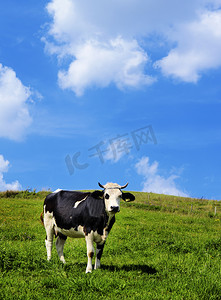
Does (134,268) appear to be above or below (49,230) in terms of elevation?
below

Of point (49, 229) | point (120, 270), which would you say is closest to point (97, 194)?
point (120, 270)

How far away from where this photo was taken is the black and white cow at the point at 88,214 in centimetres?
837

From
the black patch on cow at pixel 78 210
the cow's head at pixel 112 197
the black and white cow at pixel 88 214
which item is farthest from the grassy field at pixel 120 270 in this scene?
the cow's head at pixel 112 197

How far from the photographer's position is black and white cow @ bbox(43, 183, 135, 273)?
27.5 feet

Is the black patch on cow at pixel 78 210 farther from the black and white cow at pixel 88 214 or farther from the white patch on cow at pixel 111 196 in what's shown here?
the white patch on cow at pixel 111 196

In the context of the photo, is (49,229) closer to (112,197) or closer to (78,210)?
(78,210)

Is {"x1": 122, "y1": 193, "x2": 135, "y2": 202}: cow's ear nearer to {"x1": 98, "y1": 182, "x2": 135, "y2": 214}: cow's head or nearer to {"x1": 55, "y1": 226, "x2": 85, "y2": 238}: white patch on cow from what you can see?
{"x1": 98, "y1": 182, "x2": 135, "y2": 214}: cow's head

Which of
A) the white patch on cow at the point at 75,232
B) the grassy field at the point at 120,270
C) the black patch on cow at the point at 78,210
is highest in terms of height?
the black patch on cow at the point at 78,210

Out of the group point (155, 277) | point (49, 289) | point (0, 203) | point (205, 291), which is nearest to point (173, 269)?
point (155, 277)

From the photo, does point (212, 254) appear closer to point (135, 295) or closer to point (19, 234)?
point (135, 295)

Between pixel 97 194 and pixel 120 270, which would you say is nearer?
pixel 97 194

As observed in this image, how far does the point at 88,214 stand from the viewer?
873 cm

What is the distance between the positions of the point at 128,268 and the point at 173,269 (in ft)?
4.71

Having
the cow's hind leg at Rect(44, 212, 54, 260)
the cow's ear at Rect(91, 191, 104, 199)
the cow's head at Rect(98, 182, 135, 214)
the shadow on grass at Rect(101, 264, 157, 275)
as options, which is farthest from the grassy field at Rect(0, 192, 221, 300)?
the cow's ear at Rect(91, 191, 104, 199)
